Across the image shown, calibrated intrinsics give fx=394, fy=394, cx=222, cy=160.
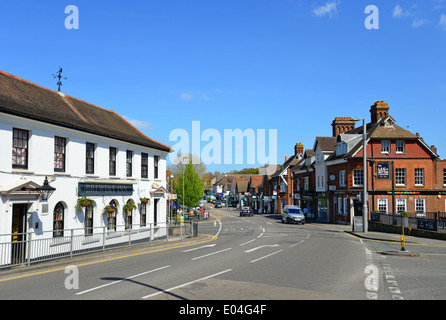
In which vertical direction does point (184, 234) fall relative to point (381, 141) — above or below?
below

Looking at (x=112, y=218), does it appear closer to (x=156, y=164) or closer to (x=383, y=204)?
(x=156, y=164)

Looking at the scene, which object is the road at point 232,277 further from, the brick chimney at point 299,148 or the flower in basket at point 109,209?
the brick chimney at point 299,148

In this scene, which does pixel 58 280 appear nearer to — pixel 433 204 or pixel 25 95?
pixel 25 95

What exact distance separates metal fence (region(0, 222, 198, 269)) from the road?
→ 0.77 metres

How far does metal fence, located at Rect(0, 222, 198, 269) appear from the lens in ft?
47.5

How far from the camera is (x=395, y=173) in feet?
140

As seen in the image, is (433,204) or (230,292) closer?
(230,292)

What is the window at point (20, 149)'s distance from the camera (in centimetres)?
1645

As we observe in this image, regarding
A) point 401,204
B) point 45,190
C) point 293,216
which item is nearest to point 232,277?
point 45,190

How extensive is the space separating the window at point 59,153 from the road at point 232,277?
492 centimetres

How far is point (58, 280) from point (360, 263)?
11.1 metres

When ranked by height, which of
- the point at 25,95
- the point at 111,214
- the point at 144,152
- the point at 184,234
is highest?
the point at 25,95

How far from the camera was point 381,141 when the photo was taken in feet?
142

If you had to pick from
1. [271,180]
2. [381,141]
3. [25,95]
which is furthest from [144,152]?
[271,180]
